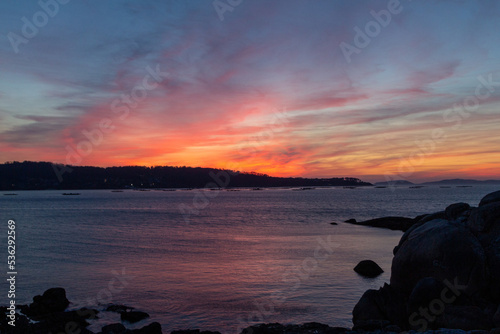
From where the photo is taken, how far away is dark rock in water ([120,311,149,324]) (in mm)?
16172

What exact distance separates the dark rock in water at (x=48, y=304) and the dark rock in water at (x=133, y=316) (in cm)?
325

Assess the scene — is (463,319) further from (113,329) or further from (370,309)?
(113,329)

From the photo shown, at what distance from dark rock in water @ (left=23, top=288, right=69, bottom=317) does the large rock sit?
49.0ft

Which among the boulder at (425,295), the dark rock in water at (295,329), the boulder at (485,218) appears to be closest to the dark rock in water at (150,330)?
the dark rock in water at (295,329)

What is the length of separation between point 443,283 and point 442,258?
111 cm

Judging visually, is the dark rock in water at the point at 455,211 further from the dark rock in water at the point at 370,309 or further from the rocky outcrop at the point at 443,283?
the dark rock in water at the point at 370,309

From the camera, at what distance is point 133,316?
16.3m

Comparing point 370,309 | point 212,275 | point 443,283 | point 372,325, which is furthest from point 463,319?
point 212,275

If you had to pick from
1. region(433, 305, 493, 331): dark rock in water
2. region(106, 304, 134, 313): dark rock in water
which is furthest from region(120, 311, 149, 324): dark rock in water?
region(433, 305, 493, 331): dark rock in water

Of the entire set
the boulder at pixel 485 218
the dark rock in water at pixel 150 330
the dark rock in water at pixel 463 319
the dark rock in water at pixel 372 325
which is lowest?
the dark rock in water at pixel 150 330

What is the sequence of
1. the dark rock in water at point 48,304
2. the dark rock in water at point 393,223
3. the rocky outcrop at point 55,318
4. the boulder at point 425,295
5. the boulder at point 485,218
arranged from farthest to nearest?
the dark rock in water at point 393,223
the boulder at point 485,218
the dark rock in water at point 48,304
the rocky outcrop at point 55,318
the boulder at point 425,295

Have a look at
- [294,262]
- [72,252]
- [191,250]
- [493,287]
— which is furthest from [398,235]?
[72,252]

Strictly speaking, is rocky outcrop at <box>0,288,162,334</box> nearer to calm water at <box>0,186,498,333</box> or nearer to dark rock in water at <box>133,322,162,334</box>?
dark rock in water at <box>133,322,162,334</box>

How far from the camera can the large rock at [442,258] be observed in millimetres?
14719
